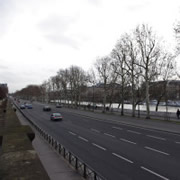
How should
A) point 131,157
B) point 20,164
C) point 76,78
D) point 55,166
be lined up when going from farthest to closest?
point 76,78 → point 131,157 → point 55,166 → point 20,164

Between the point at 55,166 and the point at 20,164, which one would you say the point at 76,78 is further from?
the point at 20,164

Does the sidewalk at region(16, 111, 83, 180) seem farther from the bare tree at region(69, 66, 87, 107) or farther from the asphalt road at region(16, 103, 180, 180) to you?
the bare tree at region(69, 66, 87, 107)

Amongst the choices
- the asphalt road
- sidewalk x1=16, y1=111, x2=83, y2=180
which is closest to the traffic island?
sidewalk x1=16, y1=111, x2=83, y2=180

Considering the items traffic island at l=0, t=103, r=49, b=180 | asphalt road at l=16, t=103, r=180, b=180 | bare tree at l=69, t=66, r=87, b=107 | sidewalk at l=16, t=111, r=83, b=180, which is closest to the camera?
traffic island at l=0, t=103, r=49, b=180

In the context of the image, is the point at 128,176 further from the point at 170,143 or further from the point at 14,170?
the point at 170,143

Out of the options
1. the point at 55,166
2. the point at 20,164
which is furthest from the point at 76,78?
the point at 20,164

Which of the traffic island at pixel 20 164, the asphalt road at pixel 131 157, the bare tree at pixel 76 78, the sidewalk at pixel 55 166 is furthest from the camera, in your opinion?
the bare tree at pixel 76 78

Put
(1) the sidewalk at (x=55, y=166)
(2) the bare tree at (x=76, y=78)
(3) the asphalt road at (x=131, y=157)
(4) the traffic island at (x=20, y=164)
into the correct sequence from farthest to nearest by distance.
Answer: (2) the bare tree at (x=76, y=78), (3) the asphalt road at (x=131, y=157), (1) the sidewalk at (x=55, y=166), (4) the traffic island at (x=20, y=164)

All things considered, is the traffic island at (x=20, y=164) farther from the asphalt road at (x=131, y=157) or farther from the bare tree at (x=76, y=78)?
the bare tree at (x=76, y=78)

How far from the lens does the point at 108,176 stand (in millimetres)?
8195

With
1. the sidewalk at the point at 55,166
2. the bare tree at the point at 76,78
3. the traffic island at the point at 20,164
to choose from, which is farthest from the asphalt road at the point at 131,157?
the bare tree at the point at 76,78

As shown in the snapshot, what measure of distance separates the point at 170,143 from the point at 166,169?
5.75 metres

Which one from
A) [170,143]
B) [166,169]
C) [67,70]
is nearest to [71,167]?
[166,169]

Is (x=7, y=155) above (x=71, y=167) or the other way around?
above
